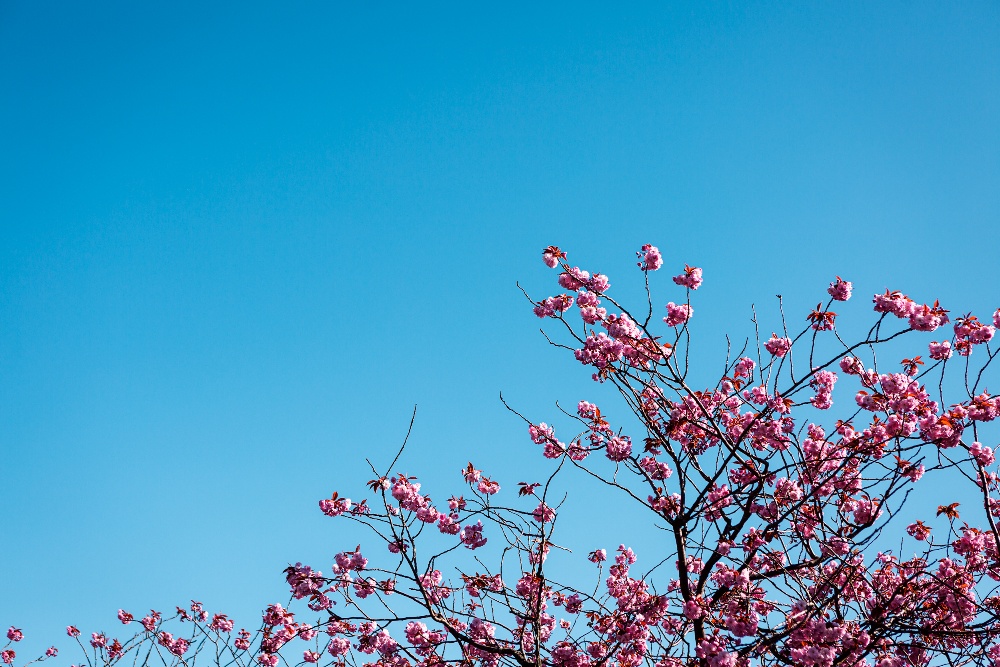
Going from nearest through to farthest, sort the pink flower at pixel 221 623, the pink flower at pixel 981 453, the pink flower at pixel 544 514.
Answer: the pink flower at pixel 981 453, the pink flower at pixel 544 514, the pink flower at pixel 221 623

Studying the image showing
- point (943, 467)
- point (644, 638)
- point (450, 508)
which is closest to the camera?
point (943, 467)

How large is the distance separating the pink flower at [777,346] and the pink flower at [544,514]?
2630 mm

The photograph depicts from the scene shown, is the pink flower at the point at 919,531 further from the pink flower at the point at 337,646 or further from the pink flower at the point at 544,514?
the pink flower at the point at 337,646

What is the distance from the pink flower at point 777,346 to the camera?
7207mm

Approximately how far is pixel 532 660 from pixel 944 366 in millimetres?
4351

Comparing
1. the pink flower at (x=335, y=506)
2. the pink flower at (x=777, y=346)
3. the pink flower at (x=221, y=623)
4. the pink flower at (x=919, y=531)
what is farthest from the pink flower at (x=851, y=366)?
the pink flower at (x=221, y=623)

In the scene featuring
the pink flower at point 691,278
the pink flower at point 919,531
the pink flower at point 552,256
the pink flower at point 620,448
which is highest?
the pink flower at point 552,256

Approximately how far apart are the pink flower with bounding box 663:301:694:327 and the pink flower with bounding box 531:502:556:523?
81.8 inches

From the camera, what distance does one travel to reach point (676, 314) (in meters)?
7.20

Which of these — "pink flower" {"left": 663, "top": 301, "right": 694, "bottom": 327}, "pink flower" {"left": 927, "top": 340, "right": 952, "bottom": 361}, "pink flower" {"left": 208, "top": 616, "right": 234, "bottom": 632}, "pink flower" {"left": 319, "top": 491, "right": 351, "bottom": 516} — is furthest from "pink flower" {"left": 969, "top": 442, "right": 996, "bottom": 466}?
"pink flower" {"left": 208, "top": 616, "right": 234, "bottom": 632}

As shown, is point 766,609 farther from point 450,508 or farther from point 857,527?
point 450,508

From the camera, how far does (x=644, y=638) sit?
6.67 metres

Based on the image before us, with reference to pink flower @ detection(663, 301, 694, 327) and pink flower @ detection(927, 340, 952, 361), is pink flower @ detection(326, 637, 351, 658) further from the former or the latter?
pink flower @ detection(927, 340, 952, 361)

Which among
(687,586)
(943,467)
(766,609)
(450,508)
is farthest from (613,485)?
(943,467)
